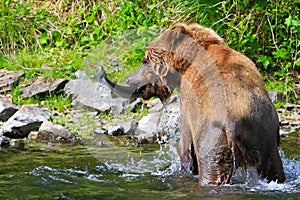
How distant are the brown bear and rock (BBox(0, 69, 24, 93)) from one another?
458cm

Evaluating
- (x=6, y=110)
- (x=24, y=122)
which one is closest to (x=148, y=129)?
(x=24, y=122)

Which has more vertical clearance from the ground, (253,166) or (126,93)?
(126,93)

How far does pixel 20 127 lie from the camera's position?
28.2ft

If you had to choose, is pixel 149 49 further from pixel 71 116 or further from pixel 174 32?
pixel 71 116

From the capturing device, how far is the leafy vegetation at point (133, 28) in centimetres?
1058

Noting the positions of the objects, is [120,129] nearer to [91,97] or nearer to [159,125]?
[159,125]

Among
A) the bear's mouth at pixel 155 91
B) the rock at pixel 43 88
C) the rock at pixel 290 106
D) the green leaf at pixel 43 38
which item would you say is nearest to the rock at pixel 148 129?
the bear's mouth at pixel 155 91

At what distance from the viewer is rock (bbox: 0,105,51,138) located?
852 cm

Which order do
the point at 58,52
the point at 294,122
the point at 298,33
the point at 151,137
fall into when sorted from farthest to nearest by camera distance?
the point at 58,52 → the point at 298,33 → the point at 294,122 → the point at 151,137

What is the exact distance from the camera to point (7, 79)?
1031cm

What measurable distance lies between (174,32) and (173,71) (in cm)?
38

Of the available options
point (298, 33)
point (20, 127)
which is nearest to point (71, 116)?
point (20, 127)

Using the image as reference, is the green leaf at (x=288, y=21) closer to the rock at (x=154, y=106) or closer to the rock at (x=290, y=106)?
the rock at (x=290, y=106)

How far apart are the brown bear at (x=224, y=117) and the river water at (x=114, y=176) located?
160 millimetres
